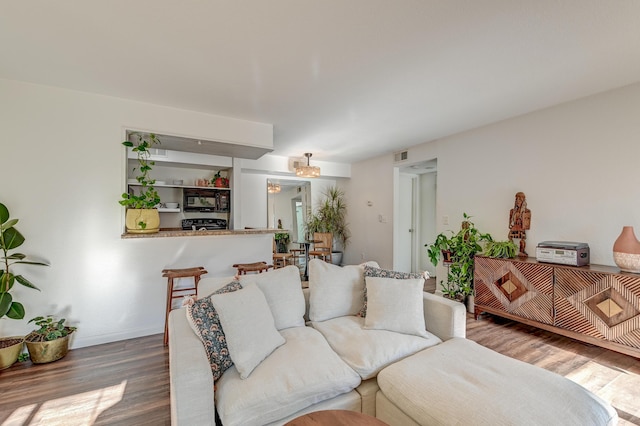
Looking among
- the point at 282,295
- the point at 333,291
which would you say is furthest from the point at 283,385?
the point at 333,291

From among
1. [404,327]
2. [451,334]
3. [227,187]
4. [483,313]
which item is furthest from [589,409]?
[227,187]

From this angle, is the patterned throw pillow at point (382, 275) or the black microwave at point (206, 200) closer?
the patterned throw pillow at point (382, 275)

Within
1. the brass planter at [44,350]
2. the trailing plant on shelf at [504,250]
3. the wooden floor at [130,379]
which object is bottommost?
the wooden floor at [130,379]

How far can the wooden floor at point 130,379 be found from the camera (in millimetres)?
1746

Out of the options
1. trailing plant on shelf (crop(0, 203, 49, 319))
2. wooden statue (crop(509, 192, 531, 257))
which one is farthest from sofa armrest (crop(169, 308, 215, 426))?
wooden statue (crop(509, 192, 531, 257))

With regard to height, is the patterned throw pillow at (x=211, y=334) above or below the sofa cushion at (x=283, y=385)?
above

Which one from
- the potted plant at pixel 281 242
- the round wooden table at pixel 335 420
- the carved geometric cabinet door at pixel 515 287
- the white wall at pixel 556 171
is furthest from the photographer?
the potted plant at pixel 281 242

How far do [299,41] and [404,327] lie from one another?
2087 millimetres

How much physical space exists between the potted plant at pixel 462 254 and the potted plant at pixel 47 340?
13.3 ft

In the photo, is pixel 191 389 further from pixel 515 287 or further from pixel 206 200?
pixel 206 200

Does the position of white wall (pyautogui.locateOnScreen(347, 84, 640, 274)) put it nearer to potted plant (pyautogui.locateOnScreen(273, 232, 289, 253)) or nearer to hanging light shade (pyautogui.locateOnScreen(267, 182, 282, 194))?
hanging light shade (pyautogui.locateOnScreen(267, 182, 282, 194))

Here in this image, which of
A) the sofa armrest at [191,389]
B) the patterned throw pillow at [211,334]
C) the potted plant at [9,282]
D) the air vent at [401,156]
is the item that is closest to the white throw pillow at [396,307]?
the patterned throw pillow at [211,334]

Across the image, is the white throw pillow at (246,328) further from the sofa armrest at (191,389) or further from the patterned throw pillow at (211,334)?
the sofa armrest at (191,389)

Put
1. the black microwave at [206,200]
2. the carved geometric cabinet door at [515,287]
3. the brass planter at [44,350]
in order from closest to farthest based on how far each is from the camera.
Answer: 1. the brass planter at [44,350]
2. the carved geometric cabinet door at [515,287]
3. the black microwave at [206,200]
